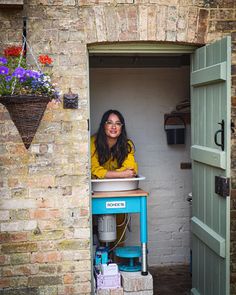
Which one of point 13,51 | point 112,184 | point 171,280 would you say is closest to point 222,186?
point 112,184

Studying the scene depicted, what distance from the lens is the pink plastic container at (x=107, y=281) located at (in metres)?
4.34

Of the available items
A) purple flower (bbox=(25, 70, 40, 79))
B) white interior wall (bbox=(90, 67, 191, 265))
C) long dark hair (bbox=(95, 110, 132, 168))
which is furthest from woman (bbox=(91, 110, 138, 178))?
purple flower (bbox=(25, 70, 40, 79))

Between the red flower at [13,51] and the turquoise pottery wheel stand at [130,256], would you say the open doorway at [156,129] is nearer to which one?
the turquoise pottery wheel stand at [130,256]

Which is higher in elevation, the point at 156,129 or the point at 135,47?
the point at 135,47

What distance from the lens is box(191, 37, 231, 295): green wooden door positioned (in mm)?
3629

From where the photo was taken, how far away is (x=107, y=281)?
437 centimetres

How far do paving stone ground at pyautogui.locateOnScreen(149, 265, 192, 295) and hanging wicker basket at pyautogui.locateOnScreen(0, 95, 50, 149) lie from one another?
8.04 ft

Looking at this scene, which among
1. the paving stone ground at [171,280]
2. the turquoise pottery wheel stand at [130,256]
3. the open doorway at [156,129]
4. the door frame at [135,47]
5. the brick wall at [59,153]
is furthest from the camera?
the open doorway at [156,129]

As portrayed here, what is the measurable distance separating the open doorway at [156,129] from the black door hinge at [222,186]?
6.46 ft

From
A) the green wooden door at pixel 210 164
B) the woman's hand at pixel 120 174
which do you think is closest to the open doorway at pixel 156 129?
the woman's hand at pixel 120 174

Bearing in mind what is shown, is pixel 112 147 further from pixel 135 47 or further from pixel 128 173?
pixel 135 47

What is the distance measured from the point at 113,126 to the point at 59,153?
104cm

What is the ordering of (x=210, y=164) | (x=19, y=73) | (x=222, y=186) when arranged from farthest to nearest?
(x=210, y=164) → (x=222, y=186) → (x=19, y=73)

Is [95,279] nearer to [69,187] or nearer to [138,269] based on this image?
[138,269]
